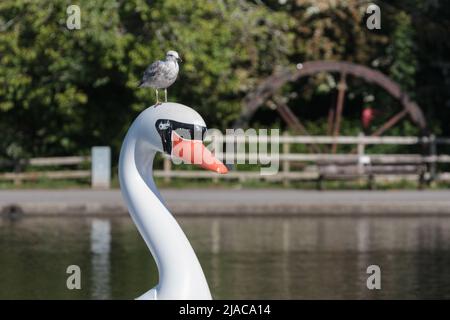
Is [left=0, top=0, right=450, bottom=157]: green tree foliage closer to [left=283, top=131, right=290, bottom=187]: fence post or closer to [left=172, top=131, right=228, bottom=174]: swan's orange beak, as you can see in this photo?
[left=283, top=131, right=290, bottom=187]: fence post

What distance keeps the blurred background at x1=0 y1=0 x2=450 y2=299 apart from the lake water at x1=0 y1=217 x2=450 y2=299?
0.40 ft

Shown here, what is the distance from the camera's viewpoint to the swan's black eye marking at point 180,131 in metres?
6.09

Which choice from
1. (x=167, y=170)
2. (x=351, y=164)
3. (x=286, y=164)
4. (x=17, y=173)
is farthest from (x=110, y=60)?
(x=351, y=164)

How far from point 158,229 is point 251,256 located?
477 inches

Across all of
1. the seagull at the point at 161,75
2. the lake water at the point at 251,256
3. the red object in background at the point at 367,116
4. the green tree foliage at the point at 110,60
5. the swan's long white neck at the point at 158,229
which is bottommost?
the lake water at the point at 251,256

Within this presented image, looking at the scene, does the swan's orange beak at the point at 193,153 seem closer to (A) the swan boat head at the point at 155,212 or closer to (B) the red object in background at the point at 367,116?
(A) the swan boat head at the point at 155,212

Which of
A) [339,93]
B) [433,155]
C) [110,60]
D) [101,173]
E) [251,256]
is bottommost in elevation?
[251,256]

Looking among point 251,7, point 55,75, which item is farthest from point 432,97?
point 55,75

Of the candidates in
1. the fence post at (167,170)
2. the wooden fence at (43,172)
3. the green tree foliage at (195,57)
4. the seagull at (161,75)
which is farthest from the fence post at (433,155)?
the seagull at (161,75)

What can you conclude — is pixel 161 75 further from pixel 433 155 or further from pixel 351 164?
pixel 433 155

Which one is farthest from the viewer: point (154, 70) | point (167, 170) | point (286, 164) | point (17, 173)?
point (286, 164)

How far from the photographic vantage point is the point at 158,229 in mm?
6371

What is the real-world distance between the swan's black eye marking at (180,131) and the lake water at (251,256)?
323 inches

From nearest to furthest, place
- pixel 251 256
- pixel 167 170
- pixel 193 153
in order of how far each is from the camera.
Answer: pixel 193 153, pixel 251 256, pixel 167 170
